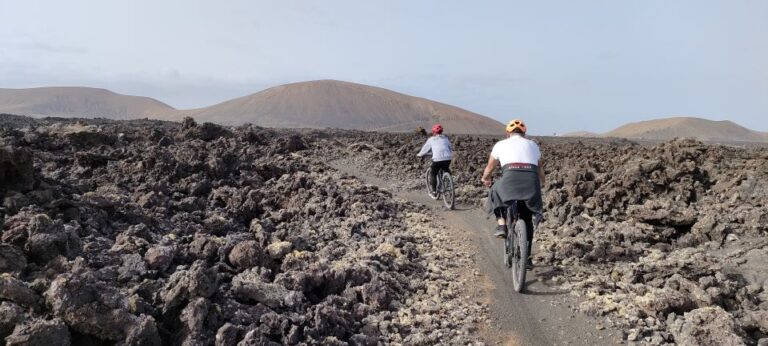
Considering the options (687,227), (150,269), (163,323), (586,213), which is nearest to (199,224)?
(150,269)

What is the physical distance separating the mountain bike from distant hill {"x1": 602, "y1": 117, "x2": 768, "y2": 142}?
68515mm

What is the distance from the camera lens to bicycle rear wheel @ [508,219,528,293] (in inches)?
204

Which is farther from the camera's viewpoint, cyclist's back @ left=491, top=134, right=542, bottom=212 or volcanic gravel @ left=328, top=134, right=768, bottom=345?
cyclist's back @ left=491, top=134, right=542, bottom=212

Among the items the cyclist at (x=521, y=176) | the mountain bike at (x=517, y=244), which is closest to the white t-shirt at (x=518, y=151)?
the cyclist at (x=521, y=176)

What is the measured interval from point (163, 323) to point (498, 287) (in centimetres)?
328

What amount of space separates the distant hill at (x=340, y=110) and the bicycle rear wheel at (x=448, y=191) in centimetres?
6038

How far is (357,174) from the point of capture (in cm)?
1469

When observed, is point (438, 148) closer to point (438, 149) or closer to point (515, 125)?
point (438, 149)

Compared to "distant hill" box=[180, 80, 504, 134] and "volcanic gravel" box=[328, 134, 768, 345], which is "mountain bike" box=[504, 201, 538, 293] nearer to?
"volcanic gravel" box=[328, 134, 768, 345]

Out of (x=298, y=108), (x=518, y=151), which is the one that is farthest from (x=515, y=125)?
(x=298, y=108)

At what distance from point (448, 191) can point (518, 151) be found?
4.52m

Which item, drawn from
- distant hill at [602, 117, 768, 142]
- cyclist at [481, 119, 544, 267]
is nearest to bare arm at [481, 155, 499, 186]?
cyclist at [481, 119, 544, 267]

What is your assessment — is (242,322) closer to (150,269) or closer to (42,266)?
(150,269)

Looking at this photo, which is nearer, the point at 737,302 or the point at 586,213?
the point at 737,302
